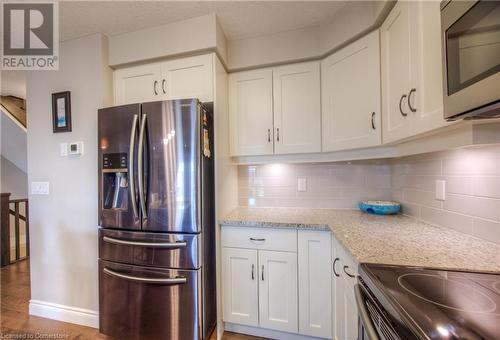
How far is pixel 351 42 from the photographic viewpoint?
1508 mm

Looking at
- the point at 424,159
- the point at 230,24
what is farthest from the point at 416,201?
the point at 230,24

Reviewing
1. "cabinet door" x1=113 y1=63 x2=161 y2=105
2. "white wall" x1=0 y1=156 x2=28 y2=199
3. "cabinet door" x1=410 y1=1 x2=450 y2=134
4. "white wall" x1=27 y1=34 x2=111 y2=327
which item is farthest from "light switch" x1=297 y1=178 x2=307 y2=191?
"white wall" x1=0 y1=156 x2=28 y2=199

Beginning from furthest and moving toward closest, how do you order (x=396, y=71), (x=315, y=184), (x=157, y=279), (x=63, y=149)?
(x=315, y=184) < (x=63, y=149) < (x=157, y=279) < (x=396, y=71)

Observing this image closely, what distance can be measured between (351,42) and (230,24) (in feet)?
3.08

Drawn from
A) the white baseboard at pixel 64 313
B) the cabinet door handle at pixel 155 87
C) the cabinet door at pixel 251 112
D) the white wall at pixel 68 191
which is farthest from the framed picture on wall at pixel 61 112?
the white baseboard at pixel 64 313

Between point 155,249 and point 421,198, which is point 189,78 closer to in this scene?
point 155,249

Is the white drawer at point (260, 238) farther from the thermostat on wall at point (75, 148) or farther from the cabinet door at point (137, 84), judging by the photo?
the thermostat on wall at point (75, 148)

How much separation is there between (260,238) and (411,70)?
1.35m

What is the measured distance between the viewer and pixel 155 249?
1.41 metres

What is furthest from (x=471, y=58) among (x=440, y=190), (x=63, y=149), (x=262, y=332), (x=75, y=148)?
(x=63, y=149)

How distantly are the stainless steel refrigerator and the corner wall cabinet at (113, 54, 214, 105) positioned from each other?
0.94 feet

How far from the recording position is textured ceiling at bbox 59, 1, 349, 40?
4.71ft

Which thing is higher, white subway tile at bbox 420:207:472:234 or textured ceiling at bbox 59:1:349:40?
textured ceiling at bbox 59:1:349:40

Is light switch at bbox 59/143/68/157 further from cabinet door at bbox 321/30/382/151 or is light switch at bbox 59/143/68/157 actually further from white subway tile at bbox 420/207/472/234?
white subway tile at bbox 420/207/472/234
